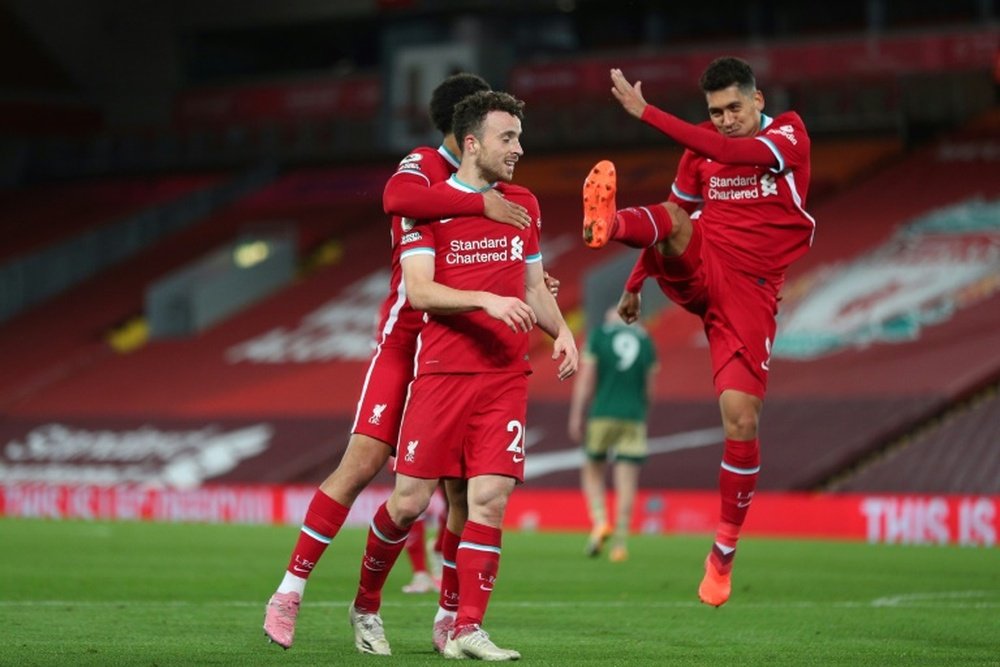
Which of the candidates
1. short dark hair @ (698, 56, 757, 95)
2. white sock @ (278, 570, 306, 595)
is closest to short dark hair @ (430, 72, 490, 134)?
short dark hair @ (698, 56, 757, 95)

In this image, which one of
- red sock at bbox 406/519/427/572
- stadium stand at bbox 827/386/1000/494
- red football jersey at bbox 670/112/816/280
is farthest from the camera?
stadium stand at bbox 827/386/1000/494

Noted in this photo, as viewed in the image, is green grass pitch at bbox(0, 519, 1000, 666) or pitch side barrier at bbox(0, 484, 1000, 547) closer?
green grass pitch at bbox(0, 519, 1000, 666)

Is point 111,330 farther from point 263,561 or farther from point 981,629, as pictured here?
point 981,629

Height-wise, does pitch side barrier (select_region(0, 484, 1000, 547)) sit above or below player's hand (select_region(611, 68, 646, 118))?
below

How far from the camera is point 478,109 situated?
7688 mm

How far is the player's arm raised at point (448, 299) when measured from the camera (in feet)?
24.2

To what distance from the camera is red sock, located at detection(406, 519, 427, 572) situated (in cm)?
1180

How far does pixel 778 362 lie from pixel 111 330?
1548 cm

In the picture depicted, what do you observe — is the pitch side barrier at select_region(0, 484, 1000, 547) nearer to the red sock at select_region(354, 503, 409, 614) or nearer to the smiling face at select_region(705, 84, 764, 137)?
the smiling face at select_region(705, 84, 764, 137)

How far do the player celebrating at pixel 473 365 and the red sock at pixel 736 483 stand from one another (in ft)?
6.10

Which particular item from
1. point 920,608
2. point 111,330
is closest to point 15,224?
point 111,330

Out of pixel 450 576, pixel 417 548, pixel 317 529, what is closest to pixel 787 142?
pixel 450 576

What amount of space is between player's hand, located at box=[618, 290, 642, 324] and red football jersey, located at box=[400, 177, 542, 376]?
173 cm

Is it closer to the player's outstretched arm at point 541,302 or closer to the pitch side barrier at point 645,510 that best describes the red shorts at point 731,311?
the player's outstretched arm at point 541,302
